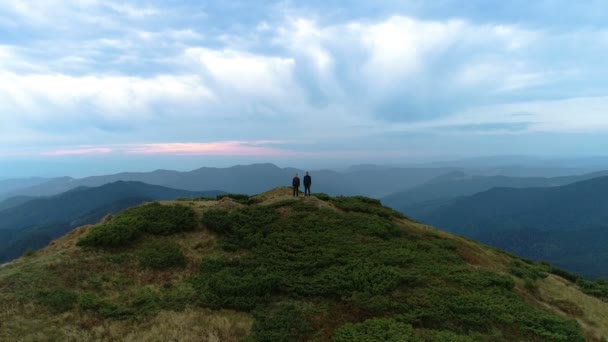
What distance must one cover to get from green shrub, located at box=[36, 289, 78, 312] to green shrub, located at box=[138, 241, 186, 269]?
13.9ft

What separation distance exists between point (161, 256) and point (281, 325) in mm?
9704

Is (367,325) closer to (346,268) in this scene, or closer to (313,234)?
(346,268)

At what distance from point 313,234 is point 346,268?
4.84 metres

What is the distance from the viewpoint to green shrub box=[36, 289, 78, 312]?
576 inches

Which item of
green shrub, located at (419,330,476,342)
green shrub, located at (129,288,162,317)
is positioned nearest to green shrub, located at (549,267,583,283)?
green shrub, located at (419,330,476,342)

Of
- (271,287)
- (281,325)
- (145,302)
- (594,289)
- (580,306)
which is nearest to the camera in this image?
(281,325)

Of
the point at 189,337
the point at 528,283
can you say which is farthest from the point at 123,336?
the point at 528,283

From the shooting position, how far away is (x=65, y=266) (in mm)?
18078

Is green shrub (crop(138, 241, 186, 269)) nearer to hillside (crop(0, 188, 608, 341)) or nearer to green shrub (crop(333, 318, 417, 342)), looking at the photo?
hillside (crop(0, 188, 608, 341))

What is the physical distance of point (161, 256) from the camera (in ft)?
66.1

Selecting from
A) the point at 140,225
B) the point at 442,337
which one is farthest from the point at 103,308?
the point at 442,337

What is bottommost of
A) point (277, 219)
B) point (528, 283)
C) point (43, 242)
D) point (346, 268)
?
point (43, 242)

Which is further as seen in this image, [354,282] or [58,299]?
[354,282]

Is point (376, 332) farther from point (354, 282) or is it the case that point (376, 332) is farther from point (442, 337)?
point (354, 282)
